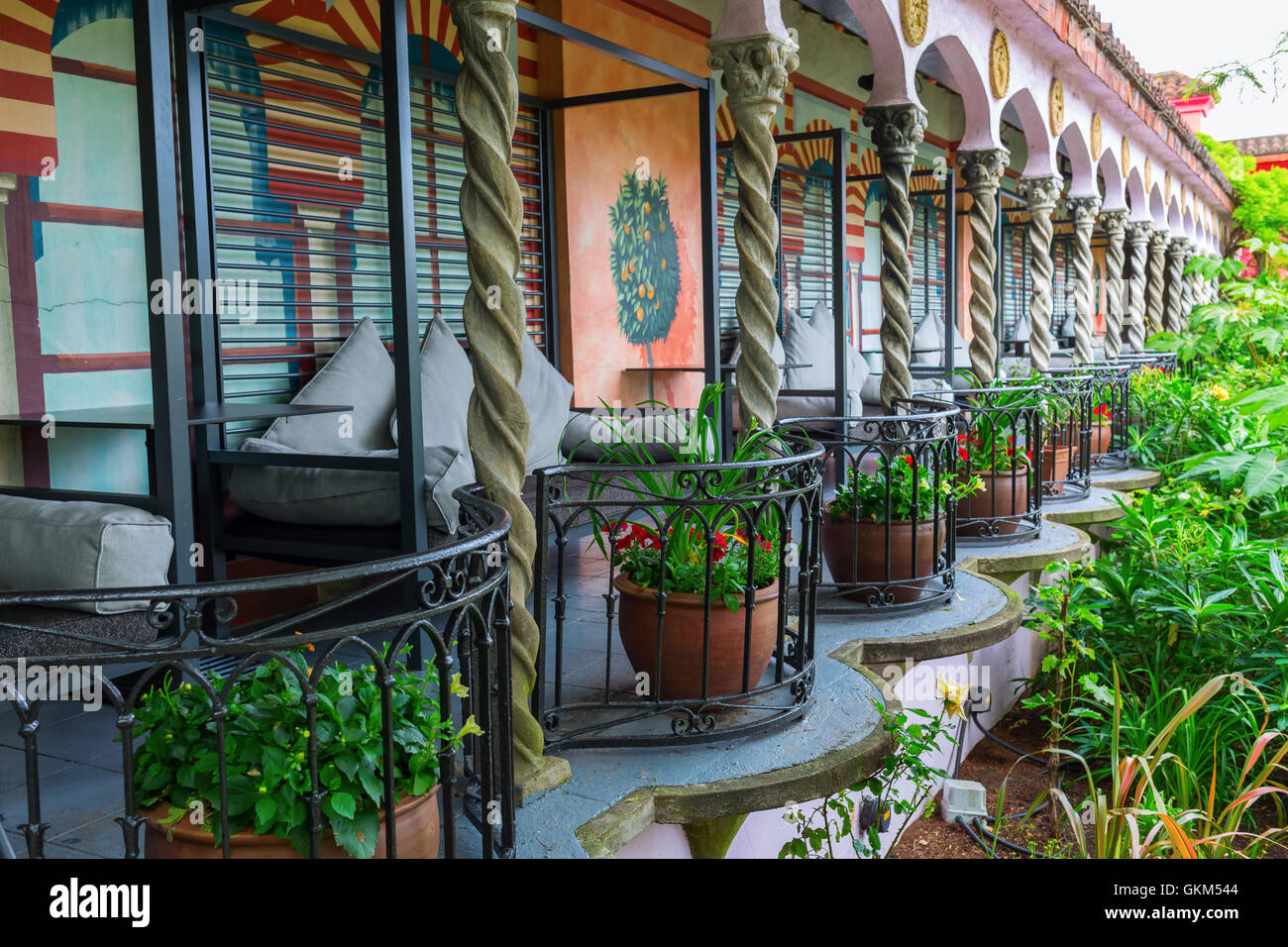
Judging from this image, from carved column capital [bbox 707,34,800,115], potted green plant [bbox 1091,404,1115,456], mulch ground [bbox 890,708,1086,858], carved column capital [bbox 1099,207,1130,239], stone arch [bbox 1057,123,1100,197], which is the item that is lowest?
mulch ground [bbox 890,708,1086,858]

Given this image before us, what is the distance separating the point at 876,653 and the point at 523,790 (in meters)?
1.69

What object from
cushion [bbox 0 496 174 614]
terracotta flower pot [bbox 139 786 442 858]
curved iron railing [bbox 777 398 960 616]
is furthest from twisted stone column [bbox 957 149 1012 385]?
terracotta flower pot [bbox 139 786 442 858]

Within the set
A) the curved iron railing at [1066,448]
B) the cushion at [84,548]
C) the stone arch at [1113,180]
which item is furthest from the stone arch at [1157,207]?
the cushion at [84,548]

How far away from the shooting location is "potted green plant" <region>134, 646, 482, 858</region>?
1.83 meters

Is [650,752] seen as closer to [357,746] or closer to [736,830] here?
[736,830]

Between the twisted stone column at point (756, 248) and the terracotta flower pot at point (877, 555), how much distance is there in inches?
22.0

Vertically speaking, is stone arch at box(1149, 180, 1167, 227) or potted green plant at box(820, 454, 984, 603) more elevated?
stone arch at box(1149, 180, 1167, 227)

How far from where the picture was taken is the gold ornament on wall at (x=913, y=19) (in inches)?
254

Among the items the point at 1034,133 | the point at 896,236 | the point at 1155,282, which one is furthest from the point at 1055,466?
the point at 1155,282

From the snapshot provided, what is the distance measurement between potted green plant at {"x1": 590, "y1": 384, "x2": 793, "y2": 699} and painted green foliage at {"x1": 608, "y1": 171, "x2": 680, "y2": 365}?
375 centimetres

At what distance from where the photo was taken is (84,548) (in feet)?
9.68

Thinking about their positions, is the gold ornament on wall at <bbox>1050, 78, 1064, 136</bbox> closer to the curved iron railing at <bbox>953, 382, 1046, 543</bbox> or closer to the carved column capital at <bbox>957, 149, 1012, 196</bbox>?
the carved column capital at <bbox>957, 149, 1012, 196</bbox>

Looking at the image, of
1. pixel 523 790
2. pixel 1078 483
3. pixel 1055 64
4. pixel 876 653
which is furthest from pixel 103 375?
pixel 1055 64
